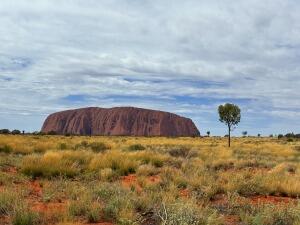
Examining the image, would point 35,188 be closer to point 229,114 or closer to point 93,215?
point 93,215

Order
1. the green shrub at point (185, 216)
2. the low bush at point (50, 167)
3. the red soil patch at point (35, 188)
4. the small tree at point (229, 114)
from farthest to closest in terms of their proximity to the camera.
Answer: the small tree at point (229, 114), the low bush at point (50, 167), the red soil patch at point (35, 188), the green shrub at point (185, 216)

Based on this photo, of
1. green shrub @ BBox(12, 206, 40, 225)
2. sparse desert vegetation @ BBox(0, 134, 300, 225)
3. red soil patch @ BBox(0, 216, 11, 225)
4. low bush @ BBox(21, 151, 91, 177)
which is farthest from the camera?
low bush @ BBox(21, 151, 91, 177)

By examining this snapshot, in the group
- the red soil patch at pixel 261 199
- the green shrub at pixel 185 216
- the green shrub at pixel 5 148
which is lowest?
the red soil patch at pixel 261 199

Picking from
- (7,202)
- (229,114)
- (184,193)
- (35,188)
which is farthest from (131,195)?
(229,114)

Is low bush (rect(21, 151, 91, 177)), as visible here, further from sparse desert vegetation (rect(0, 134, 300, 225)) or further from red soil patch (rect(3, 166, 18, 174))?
red soil patch (rect(3, 166, 18, 174))

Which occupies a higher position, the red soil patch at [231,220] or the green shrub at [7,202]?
the green shrub at [7,202]

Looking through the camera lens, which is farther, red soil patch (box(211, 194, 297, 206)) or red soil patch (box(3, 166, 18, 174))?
red soil patch (box(3, 166, 18, 174))


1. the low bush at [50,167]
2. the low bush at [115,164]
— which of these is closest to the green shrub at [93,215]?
the low bush at [50,167]

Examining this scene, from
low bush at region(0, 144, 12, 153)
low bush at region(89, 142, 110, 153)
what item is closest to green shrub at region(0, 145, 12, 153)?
low bush at region(0, 144, 12, 153)

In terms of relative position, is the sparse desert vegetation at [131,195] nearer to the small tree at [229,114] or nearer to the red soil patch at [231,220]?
the red soil patch at [231,220]

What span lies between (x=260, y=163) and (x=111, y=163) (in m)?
8.58

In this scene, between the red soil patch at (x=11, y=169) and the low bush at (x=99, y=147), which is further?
the low bush at (x=99, y=147)

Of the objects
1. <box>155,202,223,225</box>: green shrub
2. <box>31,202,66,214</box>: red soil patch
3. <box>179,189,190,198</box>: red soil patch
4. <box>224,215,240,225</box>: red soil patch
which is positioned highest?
<box>155,202,223,225</box>: green shrub

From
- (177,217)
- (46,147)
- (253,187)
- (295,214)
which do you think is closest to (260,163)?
(253,187)
